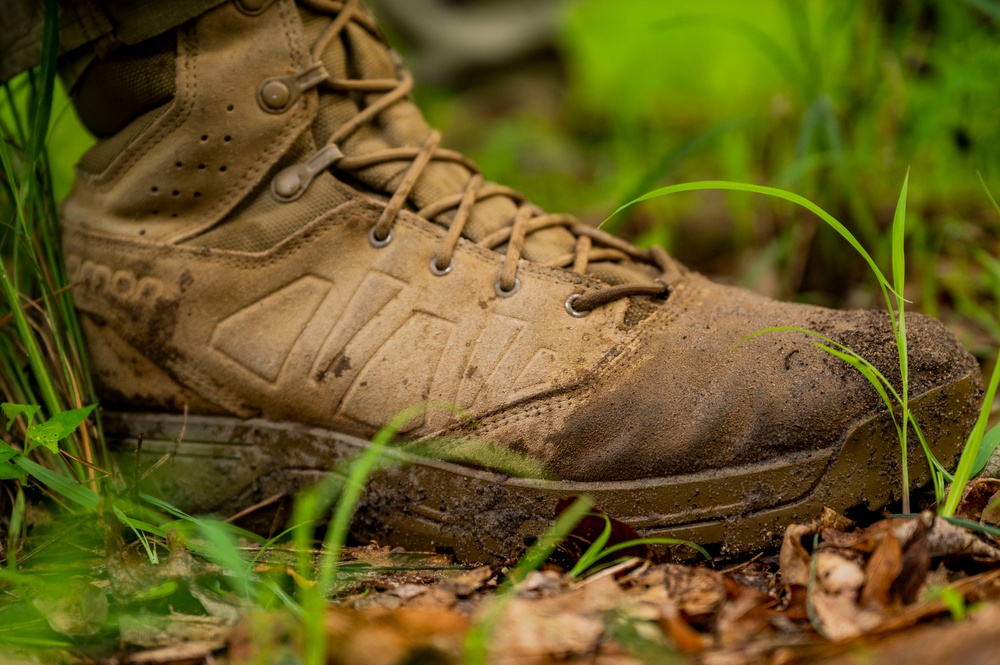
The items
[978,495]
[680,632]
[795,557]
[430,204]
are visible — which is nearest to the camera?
[680,632]

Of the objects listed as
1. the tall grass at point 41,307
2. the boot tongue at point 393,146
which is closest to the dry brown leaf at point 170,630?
the tall grass at point 41,307

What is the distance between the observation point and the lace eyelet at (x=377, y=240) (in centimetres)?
151

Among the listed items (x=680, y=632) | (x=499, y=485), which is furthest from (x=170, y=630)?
(x=680, y=632)

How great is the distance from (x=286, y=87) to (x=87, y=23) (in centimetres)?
33

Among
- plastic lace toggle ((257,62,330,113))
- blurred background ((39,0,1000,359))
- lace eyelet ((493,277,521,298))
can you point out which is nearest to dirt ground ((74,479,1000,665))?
lace eyelet ((493,277,521,298))

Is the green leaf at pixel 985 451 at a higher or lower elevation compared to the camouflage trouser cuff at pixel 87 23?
lower

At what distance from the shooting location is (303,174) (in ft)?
4.97

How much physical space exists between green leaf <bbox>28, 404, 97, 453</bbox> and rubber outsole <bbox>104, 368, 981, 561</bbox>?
244 millimetres

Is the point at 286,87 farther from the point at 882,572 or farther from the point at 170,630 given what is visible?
the point at 882,572

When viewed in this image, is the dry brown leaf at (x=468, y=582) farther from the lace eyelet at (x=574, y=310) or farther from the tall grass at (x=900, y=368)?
the tall grass at (x=900, y=368)

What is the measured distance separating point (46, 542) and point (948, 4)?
2.64 m

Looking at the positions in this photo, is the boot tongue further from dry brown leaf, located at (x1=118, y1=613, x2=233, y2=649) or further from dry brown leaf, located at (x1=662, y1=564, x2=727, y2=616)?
dry brown leaf, located at (x1=118, y1=613, x2=233, y2=649)

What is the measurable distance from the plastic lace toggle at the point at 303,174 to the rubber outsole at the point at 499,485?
40cm

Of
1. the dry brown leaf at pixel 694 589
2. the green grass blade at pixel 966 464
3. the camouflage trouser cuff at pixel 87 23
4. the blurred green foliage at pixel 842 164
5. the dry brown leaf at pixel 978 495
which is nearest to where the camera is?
the dry brown leaf at pixel 694 589
